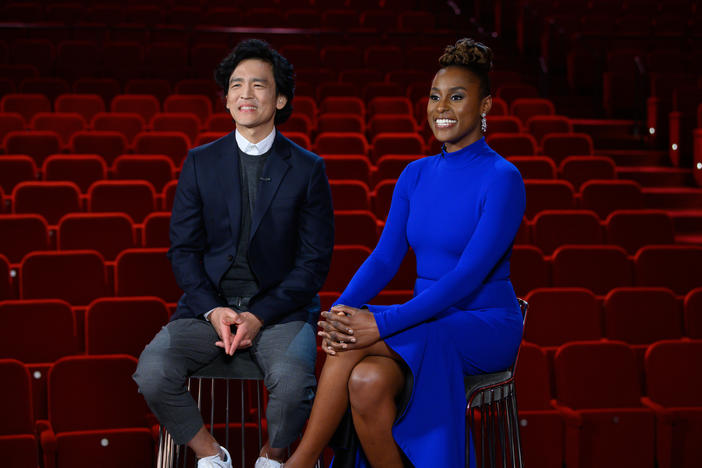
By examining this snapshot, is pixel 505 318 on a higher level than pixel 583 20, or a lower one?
lower

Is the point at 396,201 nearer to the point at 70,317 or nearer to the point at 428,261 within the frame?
the point at 428,261

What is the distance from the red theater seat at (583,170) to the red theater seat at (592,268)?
935 millimetres

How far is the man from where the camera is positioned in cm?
164

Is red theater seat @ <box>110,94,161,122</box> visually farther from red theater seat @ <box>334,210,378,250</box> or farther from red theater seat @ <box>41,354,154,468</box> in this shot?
red theater seat @ <box>41,354,154,468</box>

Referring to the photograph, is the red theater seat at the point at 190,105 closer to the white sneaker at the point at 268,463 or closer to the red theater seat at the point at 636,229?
the red theater seat at the point at 636,229

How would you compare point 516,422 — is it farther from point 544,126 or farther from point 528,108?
point 528,108

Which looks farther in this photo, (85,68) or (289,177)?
(85,68)

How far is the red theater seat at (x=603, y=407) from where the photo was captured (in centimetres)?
238

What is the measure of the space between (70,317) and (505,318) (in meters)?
1.41

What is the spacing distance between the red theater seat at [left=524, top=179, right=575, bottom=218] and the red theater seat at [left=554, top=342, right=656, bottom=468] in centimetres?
113

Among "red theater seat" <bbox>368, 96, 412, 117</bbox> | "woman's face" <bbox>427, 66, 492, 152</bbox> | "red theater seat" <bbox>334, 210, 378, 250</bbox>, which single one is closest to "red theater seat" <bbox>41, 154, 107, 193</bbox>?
"red theater seat" <bbox>334, 210, 378, 250</bbox>

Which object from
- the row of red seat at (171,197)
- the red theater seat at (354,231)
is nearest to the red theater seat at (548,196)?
the row of red seat at (171,197)

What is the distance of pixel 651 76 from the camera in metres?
5.32

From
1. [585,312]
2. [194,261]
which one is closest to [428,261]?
[194,261]
